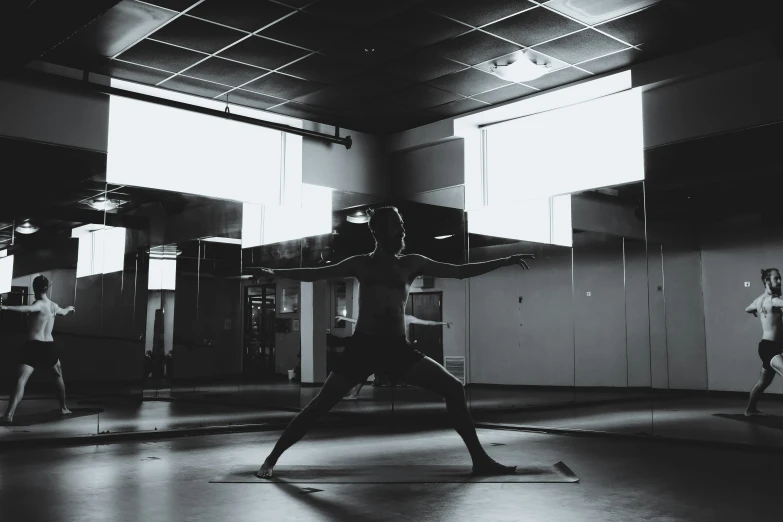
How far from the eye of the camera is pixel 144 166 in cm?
848

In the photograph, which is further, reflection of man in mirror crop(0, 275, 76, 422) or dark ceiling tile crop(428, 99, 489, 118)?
dark ceiling tile crop(428, 99, 489, 118)

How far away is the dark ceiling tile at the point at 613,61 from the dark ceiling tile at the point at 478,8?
63.7 inches

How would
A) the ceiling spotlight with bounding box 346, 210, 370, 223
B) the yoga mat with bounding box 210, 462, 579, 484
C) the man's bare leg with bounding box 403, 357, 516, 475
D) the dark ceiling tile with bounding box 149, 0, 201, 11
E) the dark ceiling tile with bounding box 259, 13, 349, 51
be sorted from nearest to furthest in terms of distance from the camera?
the yoga mat with bounding box 210, 462, 579, 484
the man's bare leg with bounding box 403, 357, 516, 475
the dark ceiling tile with bounding box 149, 0, 201, 11
the dark ceiling tile with bounding box 259, 13, 349, 51
the ceiling spotlight with bounding box 346, 210, 370, 223

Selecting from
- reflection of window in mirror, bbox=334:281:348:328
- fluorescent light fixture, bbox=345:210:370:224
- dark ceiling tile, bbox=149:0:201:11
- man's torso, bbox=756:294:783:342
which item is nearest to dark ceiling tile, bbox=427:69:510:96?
fluorescent light fixture, bbox=345:210:370:224

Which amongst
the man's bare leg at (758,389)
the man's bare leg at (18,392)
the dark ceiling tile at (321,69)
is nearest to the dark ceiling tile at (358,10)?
the dark ceiling tile at (321,69)

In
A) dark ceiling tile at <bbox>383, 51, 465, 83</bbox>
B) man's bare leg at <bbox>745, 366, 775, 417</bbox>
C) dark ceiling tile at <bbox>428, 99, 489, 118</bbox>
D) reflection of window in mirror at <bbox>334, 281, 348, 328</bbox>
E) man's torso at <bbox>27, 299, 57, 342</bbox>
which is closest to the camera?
man's bare leg at <bbox>745, 366, 775, 417</bbox>

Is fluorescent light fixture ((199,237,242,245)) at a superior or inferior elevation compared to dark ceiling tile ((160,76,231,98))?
inferior

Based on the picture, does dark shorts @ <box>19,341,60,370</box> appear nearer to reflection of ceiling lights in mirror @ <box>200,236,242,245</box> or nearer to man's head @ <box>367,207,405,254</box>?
reflection of ceiling lights in mirror @ <box>200,236,242,245</box>

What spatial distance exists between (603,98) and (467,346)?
3.74m

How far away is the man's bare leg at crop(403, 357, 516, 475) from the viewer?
512 centimetres

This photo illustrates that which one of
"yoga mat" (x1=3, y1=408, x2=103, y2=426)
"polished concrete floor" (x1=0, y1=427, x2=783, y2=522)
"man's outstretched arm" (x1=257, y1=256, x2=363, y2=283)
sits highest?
"man's outstretched arm" (x1=257, y1=256, x2=363, y2=283)

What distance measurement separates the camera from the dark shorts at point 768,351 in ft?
23.0

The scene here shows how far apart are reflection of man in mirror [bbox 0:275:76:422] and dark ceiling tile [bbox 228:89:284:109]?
3148 millimetres

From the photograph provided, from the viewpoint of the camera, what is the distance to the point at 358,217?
1086 cm
